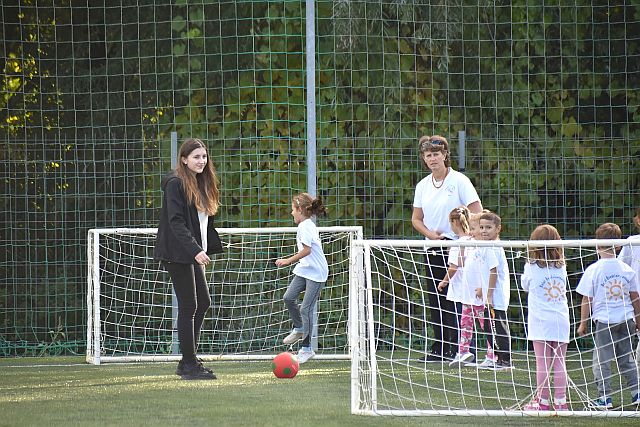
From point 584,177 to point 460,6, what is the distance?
1.86 metres

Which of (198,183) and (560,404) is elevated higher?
(198,183)

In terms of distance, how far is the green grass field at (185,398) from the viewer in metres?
5.65

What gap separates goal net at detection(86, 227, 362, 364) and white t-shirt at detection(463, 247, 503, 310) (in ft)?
6.55

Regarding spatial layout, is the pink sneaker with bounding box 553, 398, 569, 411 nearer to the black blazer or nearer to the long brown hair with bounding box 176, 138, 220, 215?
the black blazer

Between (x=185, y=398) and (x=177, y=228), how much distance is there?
1051 millimetres

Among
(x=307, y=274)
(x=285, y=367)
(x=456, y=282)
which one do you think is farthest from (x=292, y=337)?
(x=456, y=282)

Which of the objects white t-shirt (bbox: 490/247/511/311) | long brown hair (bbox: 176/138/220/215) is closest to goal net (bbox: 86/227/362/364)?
white t-shirt (bbox: 490/247/511/311)

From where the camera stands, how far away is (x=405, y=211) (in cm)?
1064

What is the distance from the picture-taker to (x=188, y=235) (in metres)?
6.95

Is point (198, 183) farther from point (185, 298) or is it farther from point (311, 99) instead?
point (311, 99)

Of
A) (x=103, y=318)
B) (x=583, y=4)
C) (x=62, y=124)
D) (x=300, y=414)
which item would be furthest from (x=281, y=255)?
(x=300, y=414)

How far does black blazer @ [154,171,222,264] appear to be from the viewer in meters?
6.94

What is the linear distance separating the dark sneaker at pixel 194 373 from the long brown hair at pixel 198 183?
935mm

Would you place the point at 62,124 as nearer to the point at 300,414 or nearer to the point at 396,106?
the point at 396,106
